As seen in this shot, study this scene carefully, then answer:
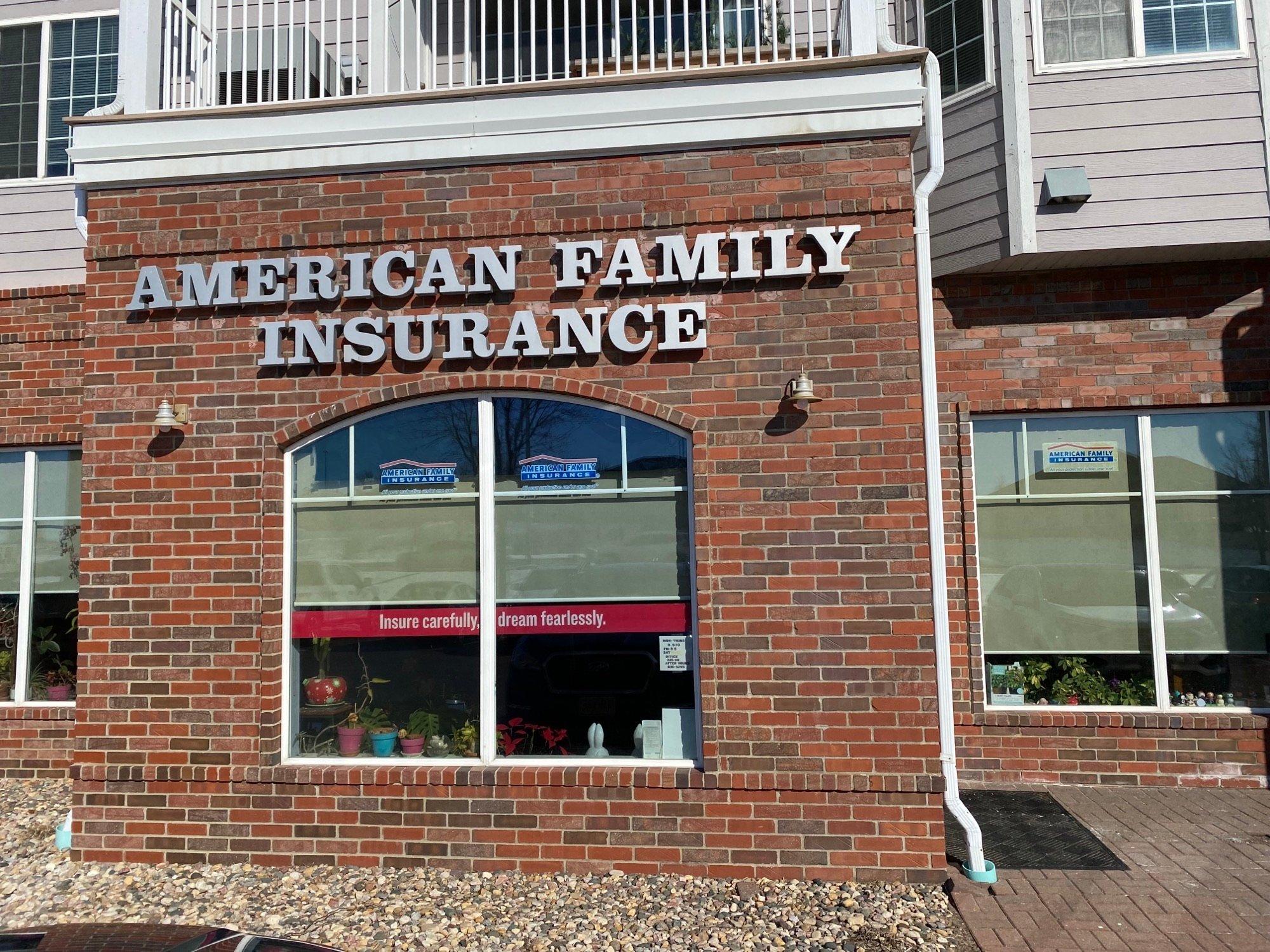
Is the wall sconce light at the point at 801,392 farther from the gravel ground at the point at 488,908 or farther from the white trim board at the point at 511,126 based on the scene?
the gravel ground at the point at 488,908

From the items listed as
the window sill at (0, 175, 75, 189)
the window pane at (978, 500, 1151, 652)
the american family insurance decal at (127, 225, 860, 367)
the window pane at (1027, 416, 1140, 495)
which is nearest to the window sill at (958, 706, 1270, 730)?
the window pane at (978, 500, 1151, 652)

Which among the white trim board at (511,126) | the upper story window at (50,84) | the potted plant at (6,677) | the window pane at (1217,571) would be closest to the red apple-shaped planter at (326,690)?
the white trim board at (511,126)

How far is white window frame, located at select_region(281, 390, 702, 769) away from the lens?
5.48 m

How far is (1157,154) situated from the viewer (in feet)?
21.9

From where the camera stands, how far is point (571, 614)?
5.60m

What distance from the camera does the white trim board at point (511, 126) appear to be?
5438mm

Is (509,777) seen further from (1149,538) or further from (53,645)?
(1149,538)

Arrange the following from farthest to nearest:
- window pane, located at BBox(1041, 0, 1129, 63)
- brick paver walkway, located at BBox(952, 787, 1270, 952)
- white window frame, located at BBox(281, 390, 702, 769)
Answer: window pane, located at BBox(1041, 0, 1129, 63), white window frame, located at BBox(281, 390, 702, 769), brick paver walkway, located at BBox(952, 787, 1270, 952)

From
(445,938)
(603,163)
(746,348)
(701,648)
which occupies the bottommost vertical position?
(445,938)

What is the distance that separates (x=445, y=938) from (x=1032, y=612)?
5134 mm

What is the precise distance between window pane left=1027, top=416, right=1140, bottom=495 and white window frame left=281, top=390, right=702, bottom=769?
3.45 m

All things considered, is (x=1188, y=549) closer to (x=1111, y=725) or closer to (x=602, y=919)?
(x=1111, y=725)

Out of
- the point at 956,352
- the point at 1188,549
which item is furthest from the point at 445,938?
the point at 1188,549

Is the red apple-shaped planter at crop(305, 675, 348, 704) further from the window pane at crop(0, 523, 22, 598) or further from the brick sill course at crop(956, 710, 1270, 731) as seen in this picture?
the brick sill course at crop(956, 710, 1270, 731)
